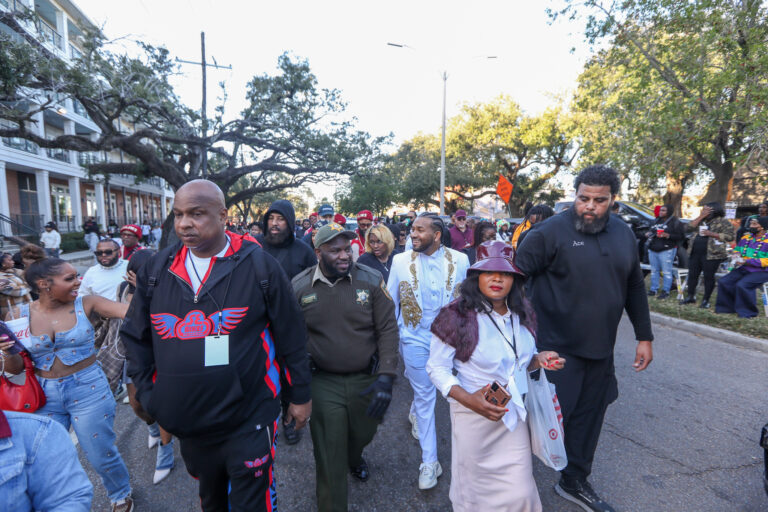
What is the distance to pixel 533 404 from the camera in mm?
2117

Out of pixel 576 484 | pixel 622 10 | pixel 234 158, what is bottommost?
pixel 576 484

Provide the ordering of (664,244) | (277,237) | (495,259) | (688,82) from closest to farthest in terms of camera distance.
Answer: (495,259)
(277,237)
(664,244)
(688,82)

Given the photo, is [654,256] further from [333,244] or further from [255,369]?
[255,369]

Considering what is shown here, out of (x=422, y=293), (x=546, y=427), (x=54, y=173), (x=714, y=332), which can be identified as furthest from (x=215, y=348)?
(x=54, y=173)

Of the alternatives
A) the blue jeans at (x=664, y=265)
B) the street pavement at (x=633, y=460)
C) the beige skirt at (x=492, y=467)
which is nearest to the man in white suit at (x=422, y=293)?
the street pavement at (x=633, y=460)

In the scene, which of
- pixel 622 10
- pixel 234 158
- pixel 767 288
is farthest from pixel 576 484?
pixel 234 158

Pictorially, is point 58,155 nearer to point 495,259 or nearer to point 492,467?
point 495,259

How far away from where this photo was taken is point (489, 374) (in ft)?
6.93

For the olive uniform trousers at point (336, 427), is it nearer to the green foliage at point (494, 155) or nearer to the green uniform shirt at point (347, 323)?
the green uniform shirt at point (347, 323)

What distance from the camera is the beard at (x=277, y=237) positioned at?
170 inches

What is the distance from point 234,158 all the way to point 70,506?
1868 centimetres

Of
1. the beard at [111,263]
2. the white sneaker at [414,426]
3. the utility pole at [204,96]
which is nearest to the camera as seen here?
the white sneaker at [414,426]

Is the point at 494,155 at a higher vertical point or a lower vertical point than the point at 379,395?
higher

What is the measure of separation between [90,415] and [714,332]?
26.7 ft
